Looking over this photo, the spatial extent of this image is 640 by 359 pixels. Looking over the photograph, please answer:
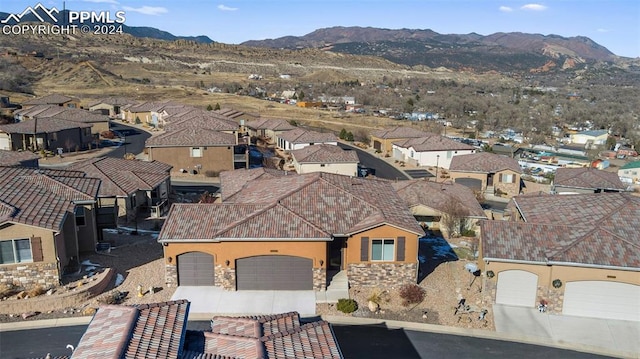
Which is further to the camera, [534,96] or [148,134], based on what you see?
[534,96]

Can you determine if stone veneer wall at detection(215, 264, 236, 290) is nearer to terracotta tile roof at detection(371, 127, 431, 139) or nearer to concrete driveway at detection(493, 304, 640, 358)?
concrete driveway at detection(493, 304, 640, 358)

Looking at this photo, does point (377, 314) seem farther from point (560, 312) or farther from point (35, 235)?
point (35, 235)

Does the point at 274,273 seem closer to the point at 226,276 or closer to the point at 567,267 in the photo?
the point at 226,276

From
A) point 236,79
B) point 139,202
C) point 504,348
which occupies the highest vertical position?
point 236,79

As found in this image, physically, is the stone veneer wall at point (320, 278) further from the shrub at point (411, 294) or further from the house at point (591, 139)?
the house at point (591, 139)

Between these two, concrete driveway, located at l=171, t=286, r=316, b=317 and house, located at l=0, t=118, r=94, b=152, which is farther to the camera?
house, located at l=0, t=118, r=94, b=152

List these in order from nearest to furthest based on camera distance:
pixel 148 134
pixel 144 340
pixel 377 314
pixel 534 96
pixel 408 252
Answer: pixel 144 340 → pixel 377 314 → pixel 408 252 → pixel 148 134 → pixel 534 96

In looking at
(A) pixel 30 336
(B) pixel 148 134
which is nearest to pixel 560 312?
(A) pixel 30 336

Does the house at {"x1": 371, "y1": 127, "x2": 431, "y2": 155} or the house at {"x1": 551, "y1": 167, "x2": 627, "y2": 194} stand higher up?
the house at {"x1": 371, "y1": 127, "x2": 431, "y2": 155}

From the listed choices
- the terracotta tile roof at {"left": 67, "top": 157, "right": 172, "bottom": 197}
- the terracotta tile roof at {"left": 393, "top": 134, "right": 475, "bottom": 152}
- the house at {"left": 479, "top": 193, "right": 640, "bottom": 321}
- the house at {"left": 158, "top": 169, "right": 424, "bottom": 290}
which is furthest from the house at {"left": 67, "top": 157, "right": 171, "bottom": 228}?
the terracotta tile roof at {"left": 393, "top": 134, "right": 475, "bottom": 152}
